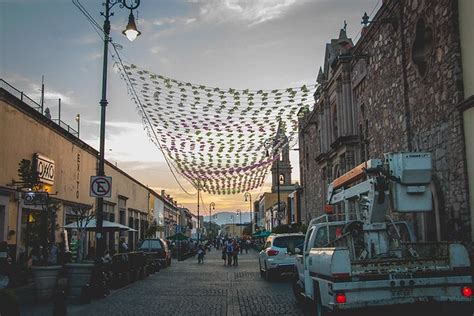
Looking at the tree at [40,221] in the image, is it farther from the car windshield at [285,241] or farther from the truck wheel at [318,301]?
the truck wheel at [318,301]

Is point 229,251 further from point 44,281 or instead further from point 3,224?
point 44,281

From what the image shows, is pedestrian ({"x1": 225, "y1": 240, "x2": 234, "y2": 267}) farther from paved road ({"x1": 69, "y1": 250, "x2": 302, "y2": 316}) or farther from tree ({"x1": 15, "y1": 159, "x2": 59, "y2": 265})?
tree ({"x1": 15, "y1": 159, "x2": 59, "y2": 265})

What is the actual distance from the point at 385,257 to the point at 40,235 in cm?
1265

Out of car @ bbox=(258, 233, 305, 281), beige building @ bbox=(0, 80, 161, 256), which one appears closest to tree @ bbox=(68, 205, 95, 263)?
beige building @ bbox=(0, 80, 161, 256)

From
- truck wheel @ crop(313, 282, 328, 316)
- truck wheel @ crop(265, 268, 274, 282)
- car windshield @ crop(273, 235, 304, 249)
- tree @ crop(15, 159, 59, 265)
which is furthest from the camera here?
truck wheel @ crop(265, 268, 274, 282)

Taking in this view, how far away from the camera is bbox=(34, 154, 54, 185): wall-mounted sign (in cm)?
2155

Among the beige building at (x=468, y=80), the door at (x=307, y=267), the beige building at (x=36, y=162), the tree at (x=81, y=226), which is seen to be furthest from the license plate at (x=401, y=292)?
the beige building at (x=36, y=162)

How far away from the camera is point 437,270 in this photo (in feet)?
26.0

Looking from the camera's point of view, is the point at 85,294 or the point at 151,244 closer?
the point at 85,294

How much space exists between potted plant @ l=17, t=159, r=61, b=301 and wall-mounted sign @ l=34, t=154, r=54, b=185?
1690 millimetres

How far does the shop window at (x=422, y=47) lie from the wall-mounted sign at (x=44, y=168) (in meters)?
14.6

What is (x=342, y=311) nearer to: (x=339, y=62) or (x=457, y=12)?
(x=457, y=12)

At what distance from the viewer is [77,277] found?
14.0m

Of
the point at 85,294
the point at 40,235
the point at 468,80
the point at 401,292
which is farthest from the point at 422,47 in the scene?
the point at 40,235
